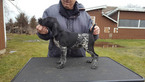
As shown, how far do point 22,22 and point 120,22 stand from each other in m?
10.4

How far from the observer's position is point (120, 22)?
37.7 ft

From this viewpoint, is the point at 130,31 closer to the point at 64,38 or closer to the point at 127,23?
the point at 127,23

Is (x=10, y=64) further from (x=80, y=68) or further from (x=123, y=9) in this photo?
(x=123, y=9)

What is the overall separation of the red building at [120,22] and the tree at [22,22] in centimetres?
721

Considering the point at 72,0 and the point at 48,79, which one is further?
the point at 72,0

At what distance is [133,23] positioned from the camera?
11.6 metres

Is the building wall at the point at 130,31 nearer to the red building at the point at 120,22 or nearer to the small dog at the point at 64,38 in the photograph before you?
the red building at the point at 120,22

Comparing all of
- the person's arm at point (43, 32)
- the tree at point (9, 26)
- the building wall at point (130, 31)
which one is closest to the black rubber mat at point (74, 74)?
the person's arm at point (43, 32)

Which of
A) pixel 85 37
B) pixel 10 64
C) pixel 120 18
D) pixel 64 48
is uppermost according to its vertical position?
pixel 120 18

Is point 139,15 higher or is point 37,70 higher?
point 139,15

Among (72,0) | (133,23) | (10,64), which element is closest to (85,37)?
(72,0)

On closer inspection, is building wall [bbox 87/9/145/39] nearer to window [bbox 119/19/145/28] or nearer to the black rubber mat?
window [bbox 119/19/145/28]

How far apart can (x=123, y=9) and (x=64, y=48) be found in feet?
36.6

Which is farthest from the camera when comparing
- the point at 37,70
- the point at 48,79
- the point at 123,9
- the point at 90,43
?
the point at 123,9
